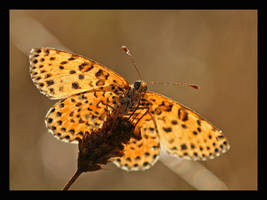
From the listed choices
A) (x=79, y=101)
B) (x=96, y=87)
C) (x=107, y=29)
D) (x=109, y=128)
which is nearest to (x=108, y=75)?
(x=96, y=87)

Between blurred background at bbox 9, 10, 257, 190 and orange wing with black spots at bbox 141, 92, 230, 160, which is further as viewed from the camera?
blurred background at bbox 9, 10, 257, 190

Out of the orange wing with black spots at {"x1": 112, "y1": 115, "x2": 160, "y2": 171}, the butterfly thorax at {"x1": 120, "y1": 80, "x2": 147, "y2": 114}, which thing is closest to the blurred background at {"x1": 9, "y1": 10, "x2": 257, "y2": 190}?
the orange wing with black spots at {"x1": 112, "y1": 115, "x2": 160, "y2": 171}

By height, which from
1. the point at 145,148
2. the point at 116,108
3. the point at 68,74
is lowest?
the point at 145,148

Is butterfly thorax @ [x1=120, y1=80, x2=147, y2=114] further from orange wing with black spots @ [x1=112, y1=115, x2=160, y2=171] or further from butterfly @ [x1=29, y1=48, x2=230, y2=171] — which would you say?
orange wing with black spots @ [x1=112, y1=115, x2=160, y2=171]

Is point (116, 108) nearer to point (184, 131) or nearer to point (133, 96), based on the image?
point (133, 96)

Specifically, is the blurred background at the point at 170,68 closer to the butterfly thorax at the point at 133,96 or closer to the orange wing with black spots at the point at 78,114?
the orange wing with black spots at the point at 78,114

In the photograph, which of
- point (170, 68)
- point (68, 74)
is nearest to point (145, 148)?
point (68, 74)

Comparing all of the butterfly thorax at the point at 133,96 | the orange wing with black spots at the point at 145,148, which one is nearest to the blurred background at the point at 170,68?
the orange wing with black spots at the point at 145,148
